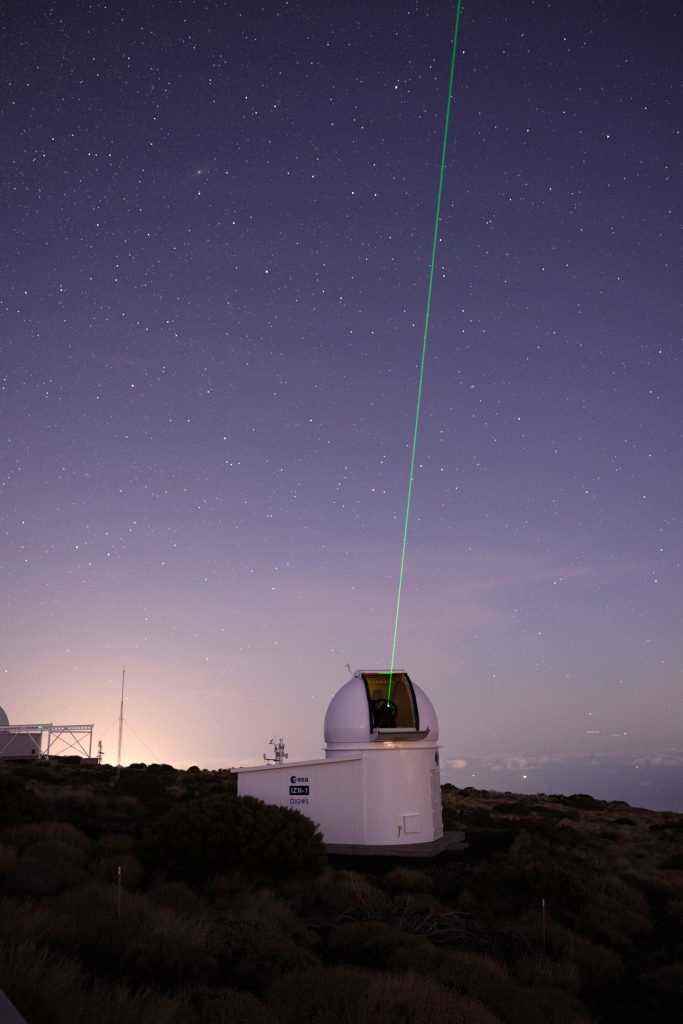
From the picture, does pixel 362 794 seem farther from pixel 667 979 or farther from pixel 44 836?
pixel 667 979

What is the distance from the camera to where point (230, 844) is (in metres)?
12.5

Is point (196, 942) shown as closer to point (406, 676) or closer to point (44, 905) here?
point (44, 905)

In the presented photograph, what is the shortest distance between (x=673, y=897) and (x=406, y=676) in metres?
6.49

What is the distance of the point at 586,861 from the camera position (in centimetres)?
1753

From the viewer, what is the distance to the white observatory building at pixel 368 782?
16.3 meters

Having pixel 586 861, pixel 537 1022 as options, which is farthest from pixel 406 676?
pixel 537 1022

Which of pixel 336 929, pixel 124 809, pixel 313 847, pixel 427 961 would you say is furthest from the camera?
pixel 124 809

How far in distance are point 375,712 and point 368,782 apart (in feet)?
4.83

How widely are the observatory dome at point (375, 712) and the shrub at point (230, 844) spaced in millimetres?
3638

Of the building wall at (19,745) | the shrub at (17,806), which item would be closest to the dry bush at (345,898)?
the shrub at (17,806)

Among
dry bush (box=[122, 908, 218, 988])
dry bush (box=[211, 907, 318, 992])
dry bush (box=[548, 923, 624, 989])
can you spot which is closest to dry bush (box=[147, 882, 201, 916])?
dry bush (box=[211, 907, 318, 992])

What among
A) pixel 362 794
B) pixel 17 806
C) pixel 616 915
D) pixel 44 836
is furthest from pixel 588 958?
pixel 17 806

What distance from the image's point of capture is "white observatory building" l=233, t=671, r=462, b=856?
53.5 ft

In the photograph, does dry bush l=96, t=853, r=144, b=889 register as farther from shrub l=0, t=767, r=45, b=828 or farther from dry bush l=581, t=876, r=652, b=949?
dry bush l=581, t=876, r=652, b=949
